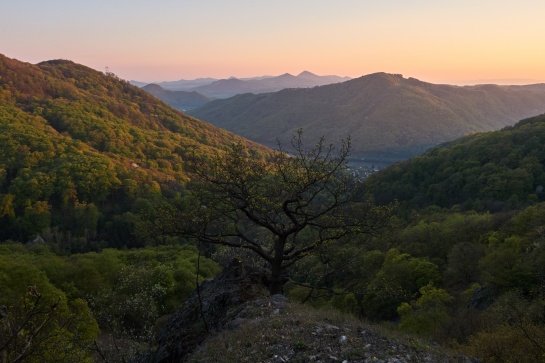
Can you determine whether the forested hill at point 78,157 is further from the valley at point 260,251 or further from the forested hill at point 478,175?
the forested hill at point 478,175

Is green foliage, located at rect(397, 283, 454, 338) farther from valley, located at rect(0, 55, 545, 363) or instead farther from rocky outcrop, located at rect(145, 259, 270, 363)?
rocky outcrop, located at rect(145, 259, 270, 363)

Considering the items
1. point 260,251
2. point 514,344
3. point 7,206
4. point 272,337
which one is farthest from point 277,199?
point 7,206

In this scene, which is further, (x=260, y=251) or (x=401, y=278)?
(x=401, y=278)

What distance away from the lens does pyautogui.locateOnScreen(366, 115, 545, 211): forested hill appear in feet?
242

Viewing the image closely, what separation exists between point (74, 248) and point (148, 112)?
356ft

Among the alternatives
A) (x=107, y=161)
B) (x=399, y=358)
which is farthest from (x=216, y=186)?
(x=107, y=161)

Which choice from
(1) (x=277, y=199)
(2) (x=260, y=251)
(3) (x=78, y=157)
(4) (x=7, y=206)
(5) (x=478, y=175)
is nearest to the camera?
(1) (x=277, y=199)

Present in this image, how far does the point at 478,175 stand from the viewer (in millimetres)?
84188

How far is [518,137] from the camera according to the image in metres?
92.1

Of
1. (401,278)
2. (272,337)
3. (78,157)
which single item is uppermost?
(272,337)

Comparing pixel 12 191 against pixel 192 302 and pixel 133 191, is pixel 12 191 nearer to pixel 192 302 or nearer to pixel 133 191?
pixel 133 191

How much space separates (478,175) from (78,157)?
98924 mm

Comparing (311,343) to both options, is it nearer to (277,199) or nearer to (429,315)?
(277,199)

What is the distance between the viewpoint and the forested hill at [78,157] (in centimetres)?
8269
